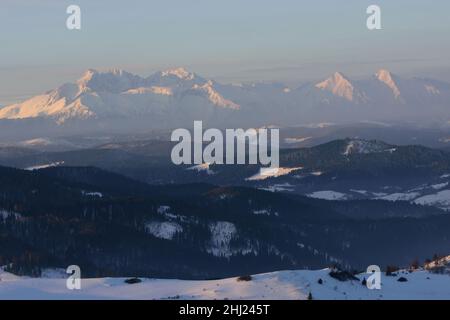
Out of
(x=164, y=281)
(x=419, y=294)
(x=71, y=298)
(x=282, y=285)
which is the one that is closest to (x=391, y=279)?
(x=419, y=294)
